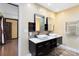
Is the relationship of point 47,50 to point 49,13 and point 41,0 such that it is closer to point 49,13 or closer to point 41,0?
point 49,13

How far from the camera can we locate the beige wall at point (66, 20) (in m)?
1.63

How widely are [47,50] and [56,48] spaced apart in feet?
0.64

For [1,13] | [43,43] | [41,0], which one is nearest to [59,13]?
[41,0]

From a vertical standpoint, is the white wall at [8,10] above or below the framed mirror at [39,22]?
above

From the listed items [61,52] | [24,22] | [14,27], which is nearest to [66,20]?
[61,52]

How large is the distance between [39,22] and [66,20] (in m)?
0.52

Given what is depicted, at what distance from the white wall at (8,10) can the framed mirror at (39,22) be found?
1.20 ft

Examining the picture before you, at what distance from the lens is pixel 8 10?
5.10ft

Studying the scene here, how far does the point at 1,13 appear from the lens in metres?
1.55

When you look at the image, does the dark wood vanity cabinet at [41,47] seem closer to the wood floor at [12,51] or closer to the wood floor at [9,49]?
the wood floor at [12,51]

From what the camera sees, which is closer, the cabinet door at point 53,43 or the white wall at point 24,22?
the white wall at point 24,22

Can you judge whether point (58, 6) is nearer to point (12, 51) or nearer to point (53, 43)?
point (53, 43)

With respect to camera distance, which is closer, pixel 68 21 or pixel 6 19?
pixel 6 19

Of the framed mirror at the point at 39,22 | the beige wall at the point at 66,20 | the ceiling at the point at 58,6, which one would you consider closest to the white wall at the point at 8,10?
the framed mirror at the point at 39,22
